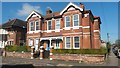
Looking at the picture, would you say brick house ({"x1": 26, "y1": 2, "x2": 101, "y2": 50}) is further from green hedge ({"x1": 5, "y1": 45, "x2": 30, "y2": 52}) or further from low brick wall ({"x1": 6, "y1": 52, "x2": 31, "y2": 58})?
low brick wall ({"x1": 6, "y1": 52, "x2": 31, "y2": 58})

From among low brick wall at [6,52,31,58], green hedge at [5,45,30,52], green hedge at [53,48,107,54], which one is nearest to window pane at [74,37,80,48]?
green hedge at [53,48,107,54]

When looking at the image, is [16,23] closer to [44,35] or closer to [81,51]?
[44,35]

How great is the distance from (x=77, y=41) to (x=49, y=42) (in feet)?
19.6

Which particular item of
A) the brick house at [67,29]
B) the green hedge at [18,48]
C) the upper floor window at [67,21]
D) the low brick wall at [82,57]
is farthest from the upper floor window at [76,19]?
the green hedge at [18,48]

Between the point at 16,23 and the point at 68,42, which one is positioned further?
the point at 16,23

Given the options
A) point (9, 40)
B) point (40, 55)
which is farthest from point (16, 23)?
point (40, 55)

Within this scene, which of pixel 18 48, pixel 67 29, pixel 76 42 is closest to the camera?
pixel 76 42

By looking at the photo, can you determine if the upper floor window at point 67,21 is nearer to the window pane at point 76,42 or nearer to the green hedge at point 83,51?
the window pane at point 76,42

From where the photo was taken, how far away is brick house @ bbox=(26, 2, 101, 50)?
28.3 metres

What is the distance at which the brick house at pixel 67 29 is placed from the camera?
28.3 metres

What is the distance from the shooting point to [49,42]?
32.7 metres

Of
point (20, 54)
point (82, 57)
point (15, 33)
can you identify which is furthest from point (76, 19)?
point (15, 33)

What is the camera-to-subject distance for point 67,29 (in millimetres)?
29562

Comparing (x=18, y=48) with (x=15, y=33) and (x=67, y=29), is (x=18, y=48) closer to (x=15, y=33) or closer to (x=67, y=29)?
(x=15, y=33)
